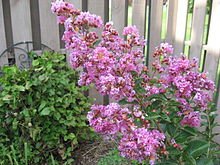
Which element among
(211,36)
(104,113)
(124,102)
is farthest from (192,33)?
(104,113)

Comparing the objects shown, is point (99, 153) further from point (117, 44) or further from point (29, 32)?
point (117, 44)

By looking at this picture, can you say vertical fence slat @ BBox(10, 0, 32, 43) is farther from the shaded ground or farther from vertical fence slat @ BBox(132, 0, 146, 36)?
the shaded ground

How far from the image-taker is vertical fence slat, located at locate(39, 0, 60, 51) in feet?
6.50

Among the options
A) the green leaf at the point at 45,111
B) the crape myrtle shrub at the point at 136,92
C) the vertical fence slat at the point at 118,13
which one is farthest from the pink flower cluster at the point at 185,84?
the vertical fence slat at the point at 118,13

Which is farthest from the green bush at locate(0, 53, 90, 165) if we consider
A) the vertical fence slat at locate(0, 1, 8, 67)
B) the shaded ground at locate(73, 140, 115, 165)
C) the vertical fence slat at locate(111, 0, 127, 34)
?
the vertical fence slat at locate(111, 0, 127, 34)

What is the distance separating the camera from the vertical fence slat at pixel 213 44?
2.00m

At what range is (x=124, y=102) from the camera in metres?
1.15

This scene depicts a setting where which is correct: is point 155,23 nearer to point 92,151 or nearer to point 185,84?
point 92,151

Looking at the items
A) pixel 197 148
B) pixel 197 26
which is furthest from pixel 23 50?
pixel 197 148

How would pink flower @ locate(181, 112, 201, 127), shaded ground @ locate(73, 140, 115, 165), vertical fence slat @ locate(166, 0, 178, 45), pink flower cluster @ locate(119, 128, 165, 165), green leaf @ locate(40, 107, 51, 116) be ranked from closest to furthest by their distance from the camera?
1. pink flower cluster @ locate(119, 128, 165, 165)
2. pink flower @ locate(181, 112, 201, 127)
3. green leaf @ locate(40, 107, 51, 116)
4. shaded ground @ locate(73, 140, 115, 165)
5. vertical fence slat @ locate(166, 0, 178, 45)

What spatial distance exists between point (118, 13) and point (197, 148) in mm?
1274

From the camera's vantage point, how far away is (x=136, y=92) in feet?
3.78

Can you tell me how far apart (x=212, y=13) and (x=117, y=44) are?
46.4 inches

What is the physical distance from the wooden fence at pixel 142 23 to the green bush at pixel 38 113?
0.28 meters
